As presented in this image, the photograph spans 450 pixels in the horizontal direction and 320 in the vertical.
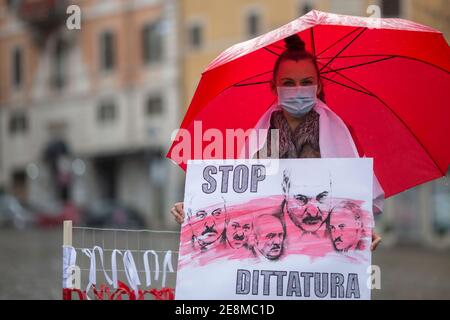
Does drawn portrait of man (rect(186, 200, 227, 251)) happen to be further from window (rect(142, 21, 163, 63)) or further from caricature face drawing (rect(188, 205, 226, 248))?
window (rect(142, 21, 163, 63))

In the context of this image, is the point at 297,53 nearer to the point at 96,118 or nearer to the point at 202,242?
the point at 202,242

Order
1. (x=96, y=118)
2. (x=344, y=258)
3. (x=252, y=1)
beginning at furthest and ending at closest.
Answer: (x=96, y=118), (x=252, y=1), (x=344, y=258)

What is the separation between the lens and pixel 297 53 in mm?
4938

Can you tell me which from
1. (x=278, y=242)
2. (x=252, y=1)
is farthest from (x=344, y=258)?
(x=252, y=1)

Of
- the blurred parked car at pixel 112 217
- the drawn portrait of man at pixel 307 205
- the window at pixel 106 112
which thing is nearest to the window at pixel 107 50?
the window at pixel 106 112

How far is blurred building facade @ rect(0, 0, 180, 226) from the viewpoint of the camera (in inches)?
1491

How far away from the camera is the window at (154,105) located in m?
37.9

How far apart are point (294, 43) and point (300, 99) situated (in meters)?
0.32

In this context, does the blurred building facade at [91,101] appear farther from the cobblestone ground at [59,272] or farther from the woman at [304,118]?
the woman at [304,118]

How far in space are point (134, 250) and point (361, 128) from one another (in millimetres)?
1545

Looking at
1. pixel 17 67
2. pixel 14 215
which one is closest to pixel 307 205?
pixel 14 215

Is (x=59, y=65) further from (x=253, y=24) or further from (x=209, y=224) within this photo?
(x=209, y=224)

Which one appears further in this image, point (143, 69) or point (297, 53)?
point (143, 69)

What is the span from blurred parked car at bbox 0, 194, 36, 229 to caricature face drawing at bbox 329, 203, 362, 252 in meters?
33.0
